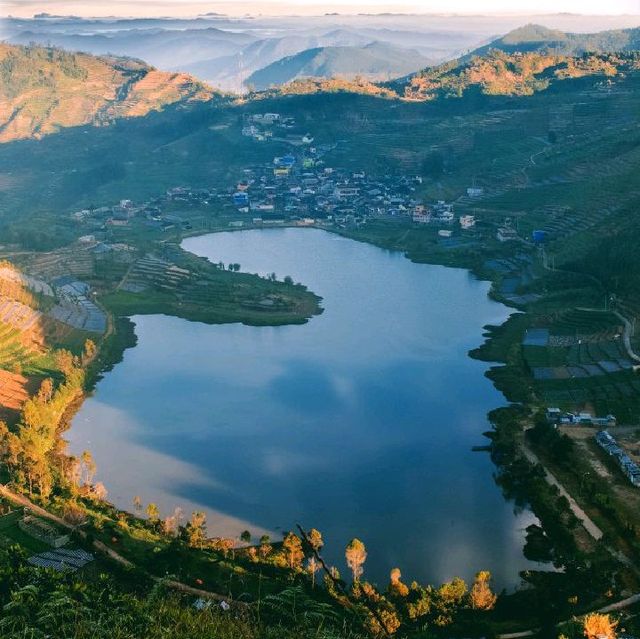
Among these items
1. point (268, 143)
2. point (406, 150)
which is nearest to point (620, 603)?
point (406, 150)

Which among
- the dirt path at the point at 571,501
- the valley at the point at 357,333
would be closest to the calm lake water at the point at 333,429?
the valley at the point at 357,333

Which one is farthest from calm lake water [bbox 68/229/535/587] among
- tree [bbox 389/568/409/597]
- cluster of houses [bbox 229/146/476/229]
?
cluster of houses [bbox 229/146/476/229]

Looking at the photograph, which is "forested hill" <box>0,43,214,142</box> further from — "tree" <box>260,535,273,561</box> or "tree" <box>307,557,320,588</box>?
"tree" <box>307,557,320,588</box>

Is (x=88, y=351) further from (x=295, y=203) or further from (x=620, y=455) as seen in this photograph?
(x=295, y=203)

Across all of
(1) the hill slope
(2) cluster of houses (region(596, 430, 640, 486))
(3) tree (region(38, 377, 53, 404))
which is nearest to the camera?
(2) cluster of houses (region(596, 430, 640, 486))

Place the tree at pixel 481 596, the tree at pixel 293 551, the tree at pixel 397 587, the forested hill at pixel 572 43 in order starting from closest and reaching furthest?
the tree at pixel 481 596 < the tree at pixel 397 587 < the tree at pixel 293 551 < the forested hill at pixel 572 43

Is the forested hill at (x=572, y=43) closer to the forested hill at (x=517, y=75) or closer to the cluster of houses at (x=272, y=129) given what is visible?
the forested hill at (x=517, y=75)
